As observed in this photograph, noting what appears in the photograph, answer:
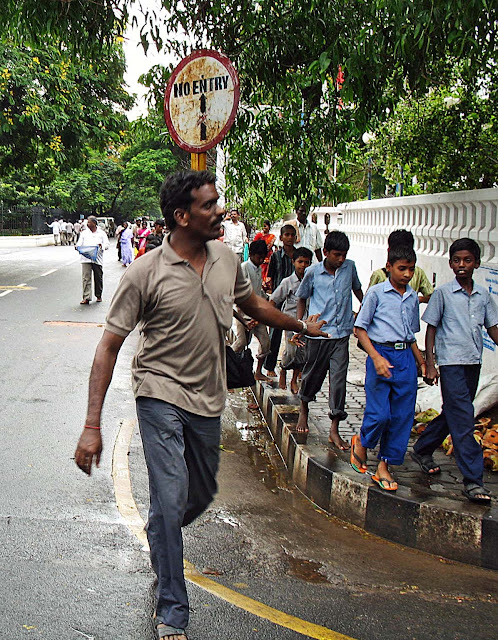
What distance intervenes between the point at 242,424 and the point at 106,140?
16493mm

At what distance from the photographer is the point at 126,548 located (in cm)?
420

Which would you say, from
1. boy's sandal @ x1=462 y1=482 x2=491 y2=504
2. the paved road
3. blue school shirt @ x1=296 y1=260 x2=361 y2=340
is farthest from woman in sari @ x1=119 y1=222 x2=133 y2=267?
boy's sandal @ x1=462 y1=482 x2=491 y2=504

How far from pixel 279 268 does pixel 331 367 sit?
3.05m

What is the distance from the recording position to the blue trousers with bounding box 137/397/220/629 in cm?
326

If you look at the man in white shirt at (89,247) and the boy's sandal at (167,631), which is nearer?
the boy's sandal at (167,631)

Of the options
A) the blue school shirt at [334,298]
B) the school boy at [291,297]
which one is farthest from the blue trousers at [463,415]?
the school boy at [291,297]

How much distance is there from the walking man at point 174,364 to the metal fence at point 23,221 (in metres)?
45.7

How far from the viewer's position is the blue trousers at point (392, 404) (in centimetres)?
495

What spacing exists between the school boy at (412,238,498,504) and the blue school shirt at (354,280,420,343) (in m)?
0.13

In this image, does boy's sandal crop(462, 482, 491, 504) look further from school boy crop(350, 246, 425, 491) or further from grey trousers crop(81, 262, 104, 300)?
grey trousers crop(81, 262, 104, 300)

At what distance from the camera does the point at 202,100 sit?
240 inches

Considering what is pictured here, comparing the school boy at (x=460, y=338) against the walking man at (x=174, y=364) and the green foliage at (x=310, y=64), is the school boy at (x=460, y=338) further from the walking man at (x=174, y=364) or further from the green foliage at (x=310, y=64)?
the walking man at (x=174, y=364)

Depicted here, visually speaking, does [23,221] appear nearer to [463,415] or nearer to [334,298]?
[334,298]

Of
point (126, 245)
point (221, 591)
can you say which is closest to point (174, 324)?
point (221, 591)
